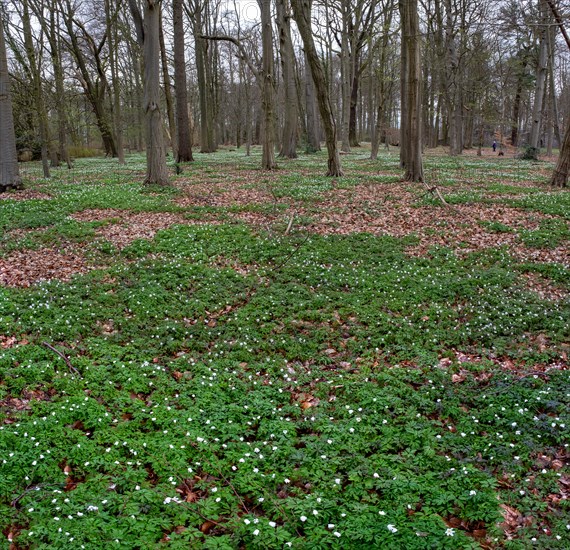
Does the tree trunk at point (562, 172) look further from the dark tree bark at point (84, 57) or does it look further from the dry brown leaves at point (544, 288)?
the dark tree bark at point (84, 57)

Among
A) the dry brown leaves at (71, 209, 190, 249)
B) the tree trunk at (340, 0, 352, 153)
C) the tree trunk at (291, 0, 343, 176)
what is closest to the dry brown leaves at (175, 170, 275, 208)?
the dry brown leaves at (71, 209, 190, 249)

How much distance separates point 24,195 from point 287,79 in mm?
16691

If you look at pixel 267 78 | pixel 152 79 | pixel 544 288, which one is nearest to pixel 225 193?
pixel 152 79

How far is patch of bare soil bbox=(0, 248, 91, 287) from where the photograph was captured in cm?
876

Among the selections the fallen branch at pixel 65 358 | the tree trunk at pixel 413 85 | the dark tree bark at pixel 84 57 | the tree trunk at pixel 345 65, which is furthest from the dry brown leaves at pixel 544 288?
the dark tree bark at pixel 84 57

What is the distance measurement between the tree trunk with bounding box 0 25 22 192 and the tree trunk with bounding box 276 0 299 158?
46.0ft

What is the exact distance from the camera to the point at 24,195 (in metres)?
15.0

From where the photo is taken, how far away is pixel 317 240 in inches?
428

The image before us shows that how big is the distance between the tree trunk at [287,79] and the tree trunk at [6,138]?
14.0m

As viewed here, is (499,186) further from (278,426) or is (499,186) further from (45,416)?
(45,416)

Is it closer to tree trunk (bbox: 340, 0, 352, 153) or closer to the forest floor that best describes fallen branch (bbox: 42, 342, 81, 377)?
the forest floor

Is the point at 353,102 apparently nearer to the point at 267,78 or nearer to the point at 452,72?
the point at 452,72

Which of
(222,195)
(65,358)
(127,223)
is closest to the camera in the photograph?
(65,358)

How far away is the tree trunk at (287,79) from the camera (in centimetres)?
2483
